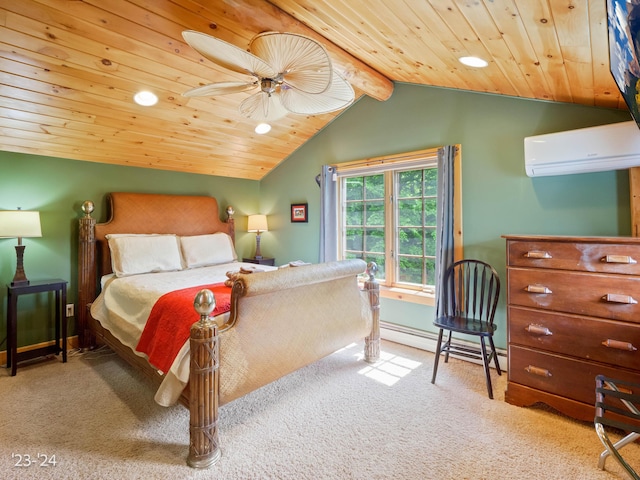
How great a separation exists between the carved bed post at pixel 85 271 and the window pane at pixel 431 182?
3.42m

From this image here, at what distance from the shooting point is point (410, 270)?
11.8ft

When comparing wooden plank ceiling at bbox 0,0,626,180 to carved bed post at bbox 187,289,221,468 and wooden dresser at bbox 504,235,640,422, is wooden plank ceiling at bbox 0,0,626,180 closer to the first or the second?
wooden dresser at bbox 504,235,640,422

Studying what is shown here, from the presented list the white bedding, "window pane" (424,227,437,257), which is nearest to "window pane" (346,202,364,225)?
"window pane" (424,227,437,257)

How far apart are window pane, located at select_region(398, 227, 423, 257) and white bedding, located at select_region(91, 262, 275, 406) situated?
1.93 metres

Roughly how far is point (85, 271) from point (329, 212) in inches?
104

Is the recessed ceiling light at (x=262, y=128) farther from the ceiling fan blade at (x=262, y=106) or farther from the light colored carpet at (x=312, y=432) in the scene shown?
the light colored carpet at (x=312, y=432)

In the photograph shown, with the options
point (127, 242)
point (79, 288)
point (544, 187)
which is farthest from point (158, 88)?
point (544, 187)

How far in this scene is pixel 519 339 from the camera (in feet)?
7.30

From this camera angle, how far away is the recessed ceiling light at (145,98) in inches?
109

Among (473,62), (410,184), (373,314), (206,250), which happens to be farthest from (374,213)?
(206,250)

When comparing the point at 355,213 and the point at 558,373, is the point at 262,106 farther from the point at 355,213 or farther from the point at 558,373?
the point at 558,373

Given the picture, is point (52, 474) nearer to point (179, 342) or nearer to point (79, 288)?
point (179, 342)

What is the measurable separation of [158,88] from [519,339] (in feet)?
11.2

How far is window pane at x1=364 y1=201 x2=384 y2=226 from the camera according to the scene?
12.4ft
